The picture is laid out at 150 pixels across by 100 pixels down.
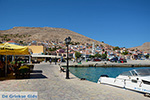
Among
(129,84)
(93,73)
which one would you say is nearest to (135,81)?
(129,84)

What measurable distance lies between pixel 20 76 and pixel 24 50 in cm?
180

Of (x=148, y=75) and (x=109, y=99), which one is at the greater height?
(x=148, y=75)

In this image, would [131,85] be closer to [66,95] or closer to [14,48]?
[66,95]

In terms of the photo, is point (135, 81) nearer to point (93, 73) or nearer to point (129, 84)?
point (129, 84)

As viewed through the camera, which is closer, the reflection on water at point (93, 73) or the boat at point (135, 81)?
the boat at point (135, 81)

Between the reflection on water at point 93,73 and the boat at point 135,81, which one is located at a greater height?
the boat at point 135,81

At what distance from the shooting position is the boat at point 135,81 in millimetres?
7907

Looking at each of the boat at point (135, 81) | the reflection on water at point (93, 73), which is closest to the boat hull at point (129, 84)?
the boat at point (135, 81)

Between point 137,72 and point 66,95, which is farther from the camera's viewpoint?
point 137,72

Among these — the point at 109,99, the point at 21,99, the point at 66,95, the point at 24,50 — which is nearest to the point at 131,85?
the point at 109,99

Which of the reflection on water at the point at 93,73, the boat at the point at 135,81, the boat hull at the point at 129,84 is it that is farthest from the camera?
the reflection on water at the point at 93,73

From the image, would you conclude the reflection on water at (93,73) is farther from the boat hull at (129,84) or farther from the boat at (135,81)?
the boat at (135,81)

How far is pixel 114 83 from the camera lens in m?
9.82

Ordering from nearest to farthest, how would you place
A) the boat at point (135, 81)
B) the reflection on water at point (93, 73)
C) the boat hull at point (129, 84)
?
the boat hull at point (129, 84) < the boat at point (135, 81) < the reflection on water at point (93, 73)
